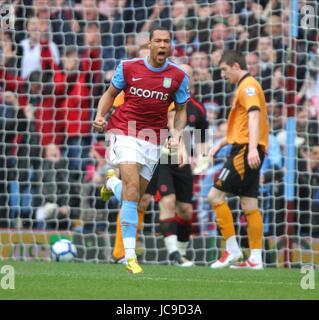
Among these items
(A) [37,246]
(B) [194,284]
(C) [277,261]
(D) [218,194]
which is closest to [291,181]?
(C) [277,261]

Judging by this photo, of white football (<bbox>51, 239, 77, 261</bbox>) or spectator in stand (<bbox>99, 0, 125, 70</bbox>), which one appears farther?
spectator in stand (<bbox>99, 0, 125, 70</bbox>)

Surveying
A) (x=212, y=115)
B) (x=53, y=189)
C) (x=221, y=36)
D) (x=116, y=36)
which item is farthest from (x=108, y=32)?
(x=53, y=189)

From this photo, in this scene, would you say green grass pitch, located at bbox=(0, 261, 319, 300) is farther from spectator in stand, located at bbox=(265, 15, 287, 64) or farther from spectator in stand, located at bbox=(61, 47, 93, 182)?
spectator in stand, located at bbox=(265, 15, 287, 64)

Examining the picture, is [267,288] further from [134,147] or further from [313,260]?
[313,260]

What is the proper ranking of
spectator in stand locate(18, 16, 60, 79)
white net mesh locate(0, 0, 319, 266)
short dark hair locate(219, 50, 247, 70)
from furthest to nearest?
spectator in stand locate(18, 16, 60, 79)
white net mesh locate(0, 0, 319, 266)
short dark hair locate(219, 50, 247, 70)

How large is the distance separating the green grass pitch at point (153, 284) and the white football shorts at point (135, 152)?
0.92m

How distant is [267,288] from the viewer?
7781 millimetres

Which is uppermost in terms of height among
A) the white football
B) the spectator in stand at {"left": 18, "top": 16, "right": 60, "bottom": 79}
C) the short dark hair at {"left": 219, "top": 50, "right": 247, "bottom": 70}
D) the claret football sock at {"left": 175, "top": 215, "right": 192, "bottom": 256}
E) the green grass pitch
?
the spectator in stand at {"left": 18, "top": 16, "right": 60, "bottom": 79}

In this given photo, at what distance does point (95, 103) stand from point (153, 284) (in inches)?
235

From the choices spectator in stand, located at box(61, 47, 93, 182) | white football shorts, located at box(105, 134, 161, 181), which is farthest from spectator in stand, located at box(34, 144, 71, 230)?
white football shorts, located at box(105, 134, 161, 181)

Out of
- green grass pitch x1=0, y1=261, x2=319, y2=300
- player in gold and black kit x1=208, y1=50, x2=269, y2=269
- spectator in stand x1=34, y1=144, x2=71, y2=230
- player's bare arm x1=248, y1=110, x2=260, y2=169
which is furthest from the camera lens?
spectator in stand x1=34, y1=144, x2=71, y2=230

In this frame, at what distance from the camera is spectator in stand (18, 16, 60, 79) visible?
44.2 feet

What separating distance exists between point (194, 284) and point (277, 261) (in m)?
3.92

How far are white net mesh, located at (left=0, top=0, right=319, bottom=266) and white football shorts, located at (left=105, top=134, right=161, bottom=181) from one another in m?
3.39
